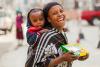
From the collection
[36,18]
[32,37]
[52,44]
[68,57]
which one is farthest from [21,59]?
[68,57]

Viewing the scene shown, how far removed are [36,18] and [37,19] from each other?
0.02 meters

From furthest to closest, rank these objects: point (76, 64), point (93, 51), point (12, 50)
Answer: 1. point (12, 50)
2. point (93, 51)
3. point (76, 64)

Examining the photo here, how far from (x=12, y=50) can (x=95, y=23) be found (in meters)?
16.8

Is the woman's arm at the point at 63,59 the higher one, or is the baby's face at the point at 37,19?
the baby's face at the point at 37,19

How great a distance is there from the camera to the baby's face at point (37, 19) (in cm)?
397

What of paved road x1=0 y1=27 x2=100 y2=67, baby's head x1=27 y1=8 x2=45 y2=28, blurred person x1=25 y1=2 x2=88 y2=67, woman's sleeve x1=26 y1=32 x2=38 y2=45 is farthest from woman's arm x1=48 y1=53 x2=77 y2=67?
paved road x1=0 y1=27 x2=100 y2=67

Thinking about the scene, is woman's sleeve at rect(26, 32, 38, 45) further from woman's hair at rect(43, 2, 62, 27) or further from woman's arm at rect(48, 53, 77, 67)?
woman's arm at rect(48, 53, 77, 67)

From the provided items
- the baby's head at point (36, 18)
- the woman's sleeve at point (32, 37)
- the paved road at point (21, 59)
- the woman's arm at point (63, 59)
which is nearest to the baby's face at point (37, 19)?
the baby's head at point (36, 18)

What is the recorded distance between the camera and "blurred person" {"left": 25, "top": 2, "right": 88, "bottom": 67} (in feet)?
12.1

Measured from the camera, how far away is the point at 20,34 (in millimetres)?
16703

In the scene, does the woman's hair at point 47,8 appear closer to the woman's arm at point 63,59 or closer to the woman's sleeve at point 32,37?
the woman's sleeve at point 32,37

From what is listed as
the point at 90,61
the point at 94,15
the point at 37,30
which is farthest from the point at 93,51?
the point at 94,15

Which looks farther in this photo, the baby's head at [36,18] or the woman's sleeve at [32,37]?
the baby's head at [36,18]

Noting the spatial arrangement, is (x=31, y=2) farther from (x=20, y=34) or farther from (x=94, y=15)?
(x=20, y=34)
